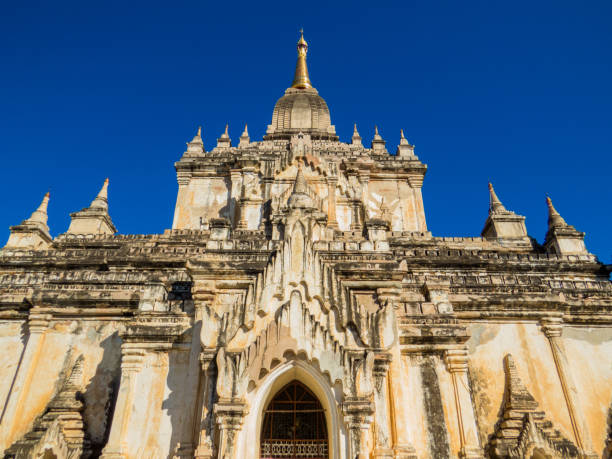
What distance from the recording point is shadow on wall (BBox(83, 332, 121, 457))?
1370cm

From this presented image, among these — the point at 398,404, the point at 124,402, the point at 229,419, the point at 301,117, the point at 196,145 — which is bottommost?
the point at 229,419

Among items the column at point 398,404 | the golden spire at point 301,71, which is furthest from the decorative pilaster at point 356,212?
the golden spire at point 301,71

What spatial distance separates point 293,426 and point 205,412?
2.29m

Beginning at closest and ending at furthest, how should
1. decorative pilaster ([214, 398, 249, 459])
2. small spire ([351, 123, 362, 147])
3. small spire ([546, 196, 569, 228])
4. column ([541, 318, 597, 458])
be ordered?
decorative pilaster ([214, 398, 249, 459]) < column ([541, 318, 597, 458]) < small spire ([546, 196, 569, 228]) < small spire ([351, 123, 362, 147])

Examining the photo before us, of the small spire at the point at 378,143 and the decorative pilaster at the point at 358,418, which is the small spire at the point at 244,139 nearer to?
the small spire at the point at 378,143

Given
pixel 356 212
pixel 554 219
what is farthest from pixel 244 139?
pixel 554 219

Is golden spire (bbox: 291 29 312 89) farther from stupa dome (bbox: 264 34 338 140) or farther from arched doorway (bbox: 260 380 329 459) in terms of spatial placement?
arched doorway (bbox: 260 380 329 459)

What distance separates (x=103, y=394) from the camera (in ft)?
47.1

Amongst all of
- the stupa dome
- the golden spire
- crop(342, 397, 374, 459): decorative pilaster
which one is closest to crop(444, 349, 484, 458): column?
crop(342, 397, 374, 459): decorative pilaster

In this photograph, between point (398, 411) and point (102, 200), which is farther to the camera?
point (102, 200)

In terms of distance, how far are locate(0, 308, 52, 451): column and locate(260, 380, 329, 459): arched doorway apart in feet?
25.8

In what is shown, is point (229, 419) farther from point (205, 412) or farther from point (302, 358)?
point (302, 358)

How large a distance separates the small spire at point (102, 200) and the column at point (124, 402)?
1678cm

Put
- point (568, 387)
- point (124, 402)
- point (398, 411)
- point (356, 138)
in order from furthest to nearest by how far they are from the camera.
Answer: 1. point (356, 138)
2. point (568, 387)
3. point (124, 402)
4. point (398, 411)
